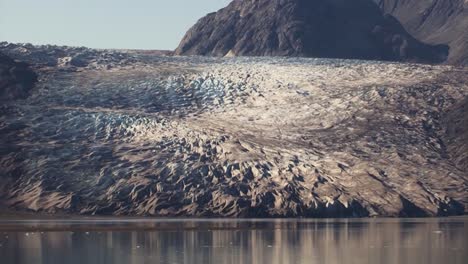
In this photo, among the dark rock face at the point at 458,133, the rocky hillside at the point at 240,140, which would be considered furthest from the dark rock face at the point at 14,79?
the dark rock face at the point at 458,133

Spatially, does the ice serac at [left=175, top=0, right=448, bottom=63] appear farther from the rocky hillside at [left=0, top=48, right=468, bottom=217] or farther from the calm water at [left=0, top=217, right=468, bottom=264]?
the calm water at [left=0, top=217, right=468, bottom=264]

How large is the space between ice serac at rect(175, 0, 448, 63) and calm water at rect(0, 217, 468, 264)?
312 ft

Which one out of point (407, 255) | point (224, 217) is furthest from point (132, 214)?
point (407, 255)

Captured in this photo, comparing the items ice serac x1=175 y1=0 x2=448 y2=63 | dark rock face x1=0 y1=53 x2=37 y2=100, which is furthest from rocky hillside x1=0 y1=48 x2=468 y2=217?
ice serac x1=175 y1=0 x2=448 y2=63

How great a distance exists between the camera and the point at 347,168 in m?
77.9

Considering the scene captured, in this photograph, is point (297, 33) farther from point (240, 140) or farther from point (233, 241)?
point (233, 241)

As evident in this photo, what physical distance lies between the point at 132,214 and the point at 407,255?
33800 millimetres

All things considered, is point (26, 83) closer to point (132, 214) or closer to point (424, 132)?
point (132, 214)

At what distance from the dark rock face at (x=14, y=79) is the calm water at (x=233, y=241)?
25.3m

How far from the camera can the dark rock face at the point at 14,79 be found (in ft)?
293

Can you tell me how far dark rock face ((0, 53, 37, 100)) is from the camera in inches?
3514

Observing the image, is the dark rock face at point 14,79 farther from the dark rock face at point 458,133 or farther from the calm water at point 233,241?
the dark rock face at point 458,133

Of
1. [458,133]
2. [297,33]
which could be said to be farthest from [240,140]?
[297,33]

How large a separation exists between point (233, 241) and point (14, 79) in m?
47.2
